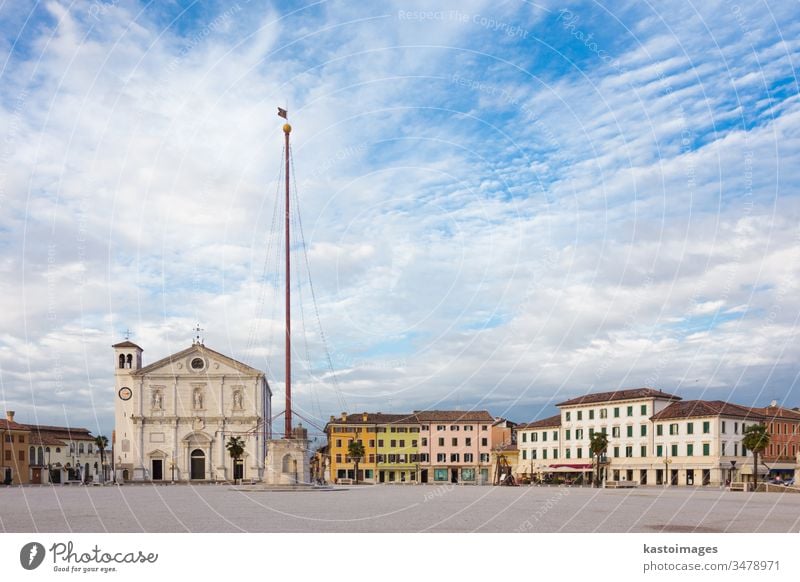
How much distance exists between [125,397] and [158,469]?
883 centimetres

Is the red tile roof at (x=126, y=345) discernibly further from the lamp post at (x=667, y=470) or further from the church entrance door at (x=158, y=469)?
the lamp post at (x=667, y=470)

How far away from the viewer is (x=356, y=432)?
349ft

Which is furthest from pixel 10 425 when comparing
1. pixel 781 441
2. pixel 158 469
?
pixel 781 441

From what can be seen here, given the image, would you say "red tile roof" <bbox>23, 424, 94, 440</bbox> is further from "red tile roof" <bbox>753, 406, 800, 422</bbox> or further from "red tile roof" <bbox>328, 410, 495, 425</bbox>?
"red tile roof" <bbox>753, 406, 800, 422</bbox>

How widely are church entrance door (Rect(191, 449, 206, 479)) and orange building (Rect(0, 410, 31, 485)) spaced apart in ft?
56.3

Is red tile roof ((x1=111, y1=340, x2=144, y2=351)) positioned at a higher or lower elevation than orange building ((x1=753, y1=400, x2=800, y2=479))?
higher

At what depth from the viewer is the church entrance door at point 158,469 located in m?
93.5

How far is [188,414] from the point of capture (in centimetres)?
9519

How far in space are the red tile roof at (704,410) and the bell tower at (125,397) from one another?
54.4 meters

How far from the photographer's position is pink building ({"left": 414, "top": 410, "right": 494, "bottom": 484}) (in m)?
106

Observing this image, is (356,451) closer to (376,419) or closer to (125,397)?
(376,419)

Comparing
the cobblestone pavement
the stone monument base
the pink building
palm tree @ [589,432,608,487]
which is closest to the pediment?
the pink building

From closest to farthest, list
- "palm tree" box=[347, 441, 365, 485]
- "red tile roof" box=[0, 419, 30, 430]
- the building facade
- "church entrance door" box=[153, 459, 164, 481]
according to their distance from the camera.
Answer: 1. "red tile roof" box=[0, 419, 30, 430]
2. "church entrance door" box=[153, 459, 164, 481]
3. "palm tree" box=[347, 441, 365, 485]
4. the building facade
